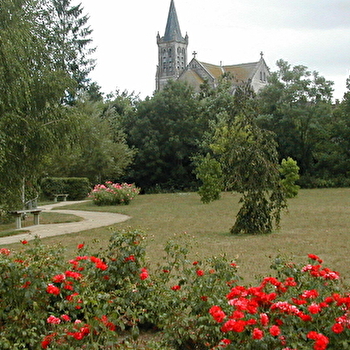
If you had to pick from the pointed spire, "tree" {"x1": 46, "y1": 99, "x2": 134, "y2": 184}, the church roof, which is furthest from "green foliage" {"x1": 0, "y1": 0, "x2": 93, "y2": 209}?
the pointed spire

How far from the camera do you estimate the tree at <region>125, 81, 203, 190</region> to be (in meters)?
31.6

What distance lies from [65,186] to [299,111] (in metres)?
15.5

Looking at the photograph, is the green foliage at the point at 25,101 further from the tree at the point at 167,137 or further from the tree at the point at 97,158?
the tree at the point at 167,137

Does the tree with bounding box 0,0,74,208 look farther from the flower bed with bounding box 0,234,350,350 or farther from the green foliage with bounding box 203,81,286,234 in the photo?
the green foliage with bounding box 203,81,286,234

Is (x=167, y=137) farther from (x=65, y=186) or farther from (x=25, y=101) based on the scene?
(x=25, y=101)

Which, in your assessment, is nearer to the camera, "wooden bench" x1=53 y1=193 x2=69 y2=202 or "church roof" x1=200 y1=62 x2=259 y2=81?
"wooden bench" x1=53 y1=193 x2=69 y2=202

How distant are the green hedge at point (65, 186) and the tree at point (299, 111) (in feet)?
41.6

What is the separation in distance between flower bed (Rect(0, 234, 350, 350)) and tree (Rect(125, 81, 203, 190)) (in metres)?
26.9

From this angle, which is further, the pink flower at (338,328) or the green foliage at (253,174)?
the green foliage at (253,174)

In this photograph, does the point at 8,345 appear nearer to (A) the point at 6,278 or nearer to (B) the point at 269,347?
(A) the point at 6,278

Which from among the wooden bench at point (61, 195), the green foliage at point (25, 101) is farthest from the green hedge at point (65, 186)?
the green foliage at point (25, 101)

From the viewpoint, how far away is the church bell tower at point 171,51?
283 ft

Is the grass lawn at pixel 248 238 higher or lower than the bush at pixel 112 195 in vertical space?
lower

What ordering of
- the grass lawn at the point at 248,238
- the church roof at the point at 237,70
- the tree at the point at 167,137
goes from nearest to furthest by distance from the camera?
the grass lawn at the point at 248,238 < the tree at the point at 167,137 < the church roof at the point at 237,70
